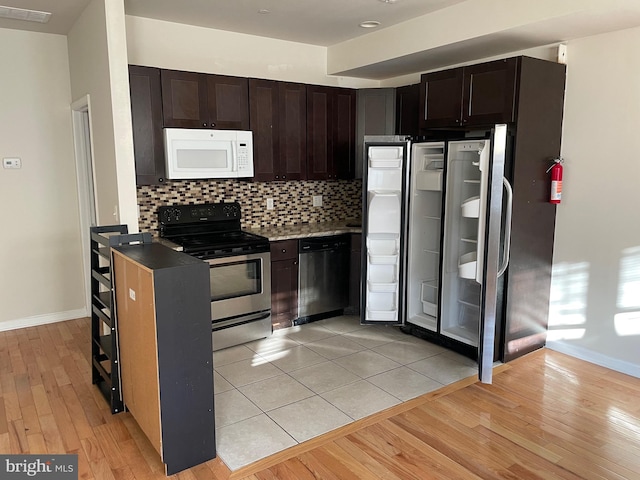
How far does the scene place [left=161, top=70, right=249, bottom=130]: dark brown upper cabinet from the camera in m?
3.83

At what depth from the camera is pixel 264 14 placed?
12.7 feet

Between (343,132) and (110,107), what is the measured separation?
2.29 meters

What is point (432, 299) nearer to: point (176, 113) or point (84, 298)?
point (176, 113)

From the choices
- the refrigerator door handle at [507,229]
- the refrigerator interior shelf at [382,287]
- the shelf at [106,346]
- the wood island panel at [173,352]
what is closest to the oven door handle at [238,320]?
the shelf at [106,346]

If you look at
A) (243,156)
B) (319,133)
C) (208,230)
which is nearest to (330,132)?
(319,133)

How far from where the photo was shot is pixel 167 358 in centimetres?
229

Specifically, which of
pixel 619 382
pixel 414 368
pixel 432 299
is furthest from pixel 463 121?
pixel 619 382

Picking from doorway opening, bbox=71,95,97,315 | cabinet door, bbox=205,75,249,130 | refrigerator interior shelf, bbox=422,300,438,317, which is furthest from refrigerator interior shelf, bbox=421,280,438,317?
doorway opening, bbox=71,95,97,315

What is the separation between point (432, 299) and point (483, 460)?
1892 mm

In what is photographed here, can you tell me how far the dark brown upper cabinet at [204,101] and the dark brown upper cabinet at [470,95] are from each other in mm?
1560

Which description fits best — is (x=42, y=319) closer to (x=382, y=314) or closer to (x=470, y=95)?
(x=382, y=314)

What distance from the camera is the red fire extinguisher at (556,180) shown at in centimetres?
363

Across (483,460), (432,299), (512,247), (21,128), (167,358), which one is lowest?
(483,460)

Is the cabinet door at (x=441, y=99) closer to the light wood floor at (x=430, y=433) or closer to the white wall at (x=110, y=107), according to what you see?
the light wood floor at (x=430, y=433)
